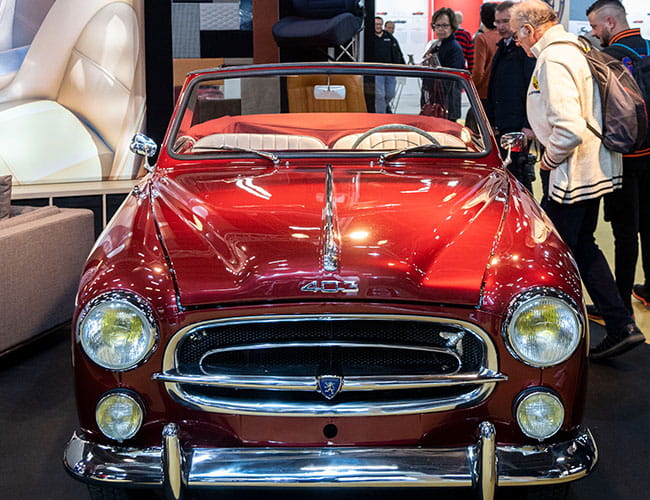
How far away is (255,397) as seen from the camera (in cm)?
197

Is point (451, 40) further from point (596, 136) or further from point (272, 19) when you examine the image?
point (596, 136)

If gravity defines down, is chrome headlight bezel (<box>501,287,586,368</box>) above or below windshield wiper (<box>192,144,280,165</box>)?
below

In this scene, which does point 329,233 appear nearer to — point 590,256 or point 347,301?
point 347,301

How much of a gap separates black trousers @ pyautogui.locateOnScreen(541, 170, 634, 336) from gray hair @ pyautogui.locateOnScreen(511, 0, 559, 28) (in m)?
0.84

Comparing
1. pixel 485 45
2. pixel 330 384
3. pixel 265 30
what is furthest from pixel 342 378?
pixel 265 30

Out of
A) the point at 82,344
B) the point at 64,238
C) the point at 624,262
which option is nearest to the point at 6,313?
the point at 64,238

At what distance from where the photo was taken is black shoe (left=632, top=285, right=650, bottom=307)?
15.5 feet

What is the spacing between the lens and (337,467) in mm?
1868

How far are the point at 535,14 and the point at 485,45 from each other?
3005mm

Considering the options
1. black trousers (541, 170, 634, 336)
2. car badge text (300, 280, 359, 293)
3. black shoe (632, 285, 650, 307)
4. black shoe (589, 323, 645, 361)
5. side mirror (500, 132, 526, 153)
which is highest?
side mirror (500, 132, 526, 153)

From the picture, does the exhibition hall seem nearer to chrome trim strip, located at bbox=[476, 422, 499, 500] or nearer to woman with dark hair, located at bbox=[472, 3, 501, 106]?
chrome trim strip, located at bbox=[476, 422, 499, 500]

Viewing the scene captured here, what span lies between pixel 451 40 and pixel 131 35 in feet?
9.12

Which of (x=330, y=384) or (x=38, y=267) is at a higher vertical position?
(x=330, y=384)

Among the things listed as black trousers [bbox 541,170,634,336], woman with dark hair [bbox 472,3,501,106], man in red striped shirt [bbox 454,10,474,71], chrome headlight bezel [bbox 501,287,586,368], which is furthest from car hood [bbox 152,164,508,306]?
man in red striped shirt [bbox 454,10,474,71]
